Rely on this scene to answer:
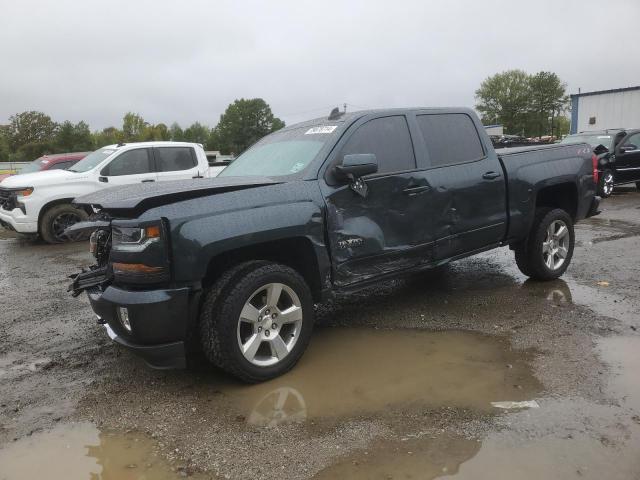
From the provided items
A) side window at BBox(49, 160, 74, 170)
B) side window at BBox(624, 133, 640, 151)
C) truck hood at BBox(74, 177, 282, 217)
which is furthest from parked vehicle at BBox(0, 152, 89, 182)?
side window at BBox(624, 133, 640, 151)

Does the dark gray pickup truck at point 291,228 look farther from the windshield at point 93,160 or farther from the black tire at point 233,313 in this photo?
the windshield at point 93,160

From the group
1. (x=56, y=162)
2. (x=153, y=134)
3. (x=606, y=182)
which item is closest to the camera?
(x=56, y=162)

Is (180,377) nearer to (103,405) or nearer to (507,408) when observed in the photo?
(103,405)

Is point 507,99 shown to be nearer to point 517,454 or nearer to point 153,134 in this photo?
point 153,134

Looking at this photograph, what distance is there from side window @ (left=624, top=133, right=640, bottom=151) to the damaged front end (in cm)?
1497

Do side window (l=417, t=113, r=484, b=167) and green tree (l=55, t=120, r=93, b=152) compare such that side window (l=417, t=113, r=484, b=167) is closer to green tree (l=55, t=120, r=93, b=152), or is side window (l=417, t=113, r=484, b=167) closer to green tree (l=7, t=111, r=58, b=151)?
green tree (l=55, t=120, r=93, b=152)

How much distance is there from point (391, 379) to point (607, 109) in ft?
90.7

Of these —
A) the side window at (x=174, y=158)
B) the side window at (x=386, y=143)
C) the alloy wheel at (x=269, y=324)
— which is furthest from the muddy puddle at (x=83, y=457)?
the side window at (x=174, y=158)

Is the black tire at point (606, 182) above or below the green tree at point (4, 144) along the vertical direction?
below

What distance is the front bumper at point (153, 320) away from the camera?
3242 millimetres

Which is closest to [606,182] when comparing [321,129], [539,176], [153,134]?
[539,176]

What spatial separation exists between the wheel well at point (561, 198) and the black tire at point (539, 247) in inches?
5.9

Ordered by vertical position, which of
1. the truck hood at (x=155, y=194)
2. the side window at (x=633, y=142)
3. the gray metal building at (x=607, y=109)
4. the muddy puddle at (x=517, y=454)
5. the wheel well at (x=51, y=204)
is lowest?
the muddy puddle at (x=517, y=454)

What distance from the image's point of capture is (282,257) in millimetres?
3930
